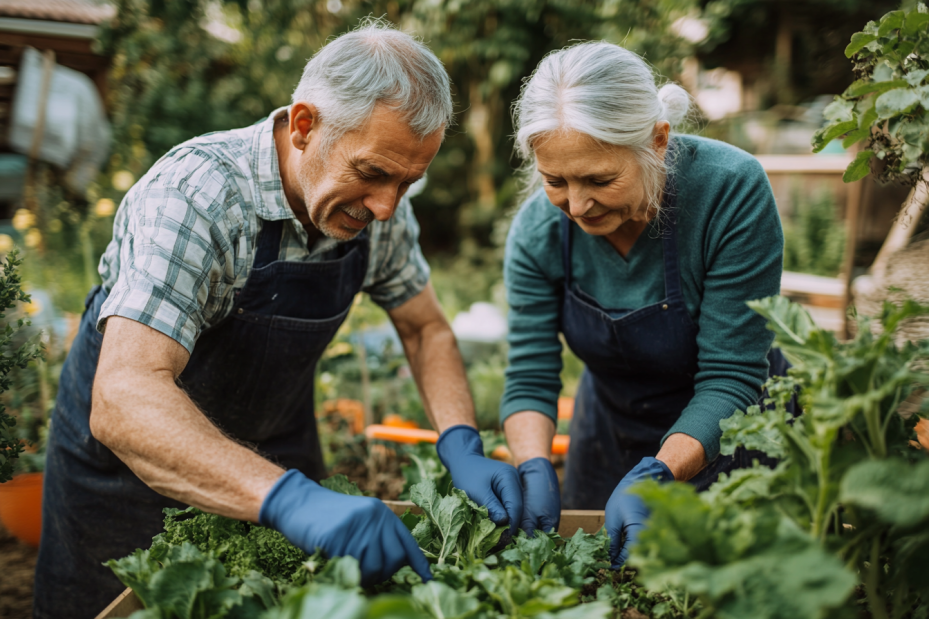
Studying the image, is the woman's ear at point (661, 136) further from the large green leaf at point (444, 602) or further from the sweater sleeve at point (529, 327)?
the large green leaf at point (444, 602)

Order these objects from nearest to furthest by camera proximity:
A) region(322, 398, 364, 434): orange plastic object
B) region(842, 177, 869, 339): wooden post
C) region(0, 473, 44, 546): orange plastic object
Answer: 1. region(0, 473, 44, 546): orange plastic object
2. region(322, 398, 364, 434): orange plastic object
3. region(842, 177, 869, 339): wooden post

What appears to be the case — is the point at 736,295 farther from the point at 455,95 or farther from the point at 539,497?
the point at 455,95

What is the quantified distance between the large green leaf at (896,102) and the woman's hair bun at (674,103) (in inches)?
25.3

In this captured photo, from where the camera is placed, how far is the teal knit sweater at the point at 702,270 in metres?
1.55

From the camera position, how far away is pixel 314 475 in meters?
2.04

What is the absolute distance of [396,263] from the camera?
1.94 meters

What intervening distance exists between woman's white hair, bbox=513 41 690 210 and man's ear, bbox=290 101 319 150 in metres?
0.47

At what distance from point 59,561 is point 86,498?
19 cm

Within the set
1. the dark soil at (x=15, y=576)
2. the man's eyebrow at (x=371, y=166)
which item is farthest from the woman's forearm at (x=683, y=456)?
the dark soil at (x=15, y=576)

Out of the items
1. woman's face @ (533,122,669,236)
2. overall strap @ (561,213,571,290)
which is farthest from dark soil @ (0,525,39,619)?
woman's face @ (533,122,669,236)

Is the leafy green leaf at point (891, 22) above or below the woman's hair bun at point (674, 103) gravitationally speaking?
above

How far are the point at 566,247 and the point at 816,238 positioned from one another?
3867 millimetres

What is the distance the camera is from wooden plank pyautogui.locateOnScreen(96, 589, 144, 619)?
1.12 m

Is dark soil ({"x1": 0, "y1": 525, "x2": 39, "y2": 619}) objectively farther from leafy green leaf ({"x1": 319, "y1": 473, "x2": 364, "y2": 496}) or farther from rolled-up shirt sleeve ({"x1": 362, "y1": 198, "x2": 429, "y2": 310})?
rolled-up shirt sleeve ({"x1": 362, "y1": 198, "x2": 429, "y2": 310})
